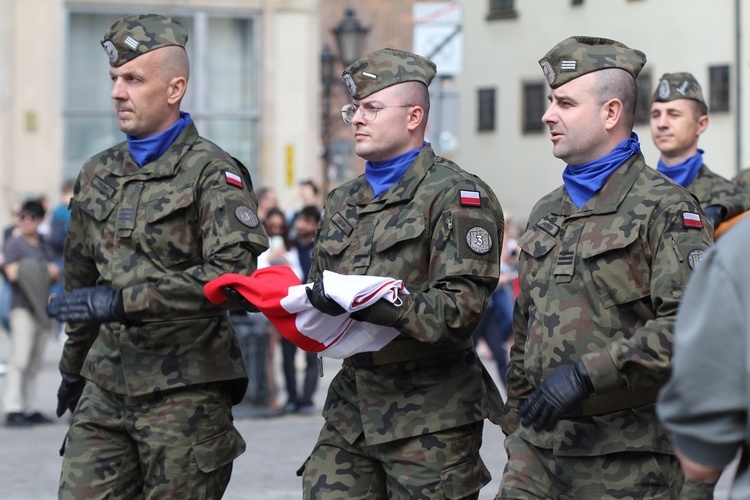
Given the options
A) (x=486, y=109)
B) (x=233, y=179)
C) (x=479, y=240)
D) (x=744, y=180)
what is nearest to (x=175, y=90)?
(x=233, y=179)

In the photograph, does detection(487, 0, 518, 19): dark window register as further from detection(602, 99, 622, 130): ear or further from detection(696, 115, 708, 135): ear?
detection(602, 99, 622, 130): ear

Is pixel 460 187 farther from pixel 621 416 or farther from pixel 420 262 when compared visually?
pixel 621 416

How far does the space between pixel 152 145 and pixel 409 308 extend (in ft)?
4.76

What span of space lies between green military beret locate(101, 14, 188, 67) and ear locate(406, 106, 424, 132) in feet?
3.58

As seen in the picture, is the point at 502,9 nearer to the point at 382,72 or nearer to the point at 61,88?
the point at 61,88

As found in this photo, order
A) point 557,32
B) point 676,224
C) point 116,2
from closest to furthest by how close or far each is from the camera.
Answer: point 676,224, point 116,2, point 557,32

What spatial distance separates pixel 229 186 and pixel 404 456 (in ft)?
4.21

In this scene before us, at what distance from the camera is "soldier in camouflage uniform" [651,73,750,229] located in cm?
763

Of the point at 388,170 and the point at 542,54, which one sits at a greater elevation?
the point at 542,54

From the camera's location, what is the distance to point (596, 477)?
480 cm

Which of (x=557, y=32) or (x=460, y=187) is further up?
(x=557, y=32)

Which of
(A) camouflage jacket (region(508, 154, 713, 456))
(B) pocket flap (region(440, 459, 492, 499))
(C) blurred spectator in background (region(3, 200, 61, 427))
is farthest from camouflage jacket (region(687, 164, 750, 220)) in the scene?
(C) blurred spectator in background (region(3, 200, 61, 427))

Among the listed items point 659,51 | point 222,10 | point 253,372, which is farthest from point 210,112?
point 659,51

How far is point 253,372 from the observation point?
13.3 m
